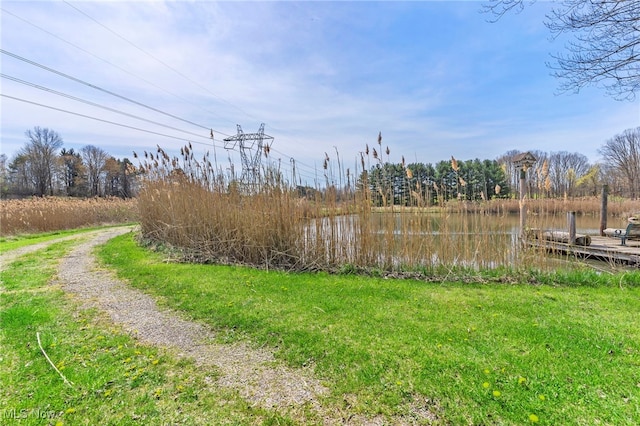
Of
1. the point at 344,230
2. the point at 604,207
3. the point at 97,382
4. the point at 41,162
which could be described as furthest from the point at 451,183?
the point at 41,162

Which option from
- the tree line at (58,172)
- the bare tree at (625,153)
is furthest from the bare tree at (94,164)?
the bare tree at (625,153)

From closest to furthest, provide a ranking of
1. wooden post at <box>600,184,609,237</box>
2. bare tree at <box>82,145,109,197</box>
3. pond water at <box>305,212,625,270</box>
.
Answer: pond water at <box>305,212,625,270</box>
wooden post at <box>600,184,609,237</box>
bare tree at <box>82,145,109,197</box>

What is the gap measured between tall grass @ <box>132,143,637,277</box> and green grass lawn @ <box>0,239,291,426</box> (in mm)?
2379

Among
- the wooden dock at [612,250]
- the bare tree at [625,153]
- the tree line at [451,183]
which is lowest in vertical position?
the wooden dock at [612,250]

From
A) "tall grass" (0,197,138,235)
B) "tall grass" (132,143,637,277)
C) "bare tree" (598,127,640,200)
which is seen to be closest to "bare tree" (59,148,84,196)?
"tall grass" (0,197,138,235)

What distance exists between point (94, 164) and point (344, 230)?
36.2 metres

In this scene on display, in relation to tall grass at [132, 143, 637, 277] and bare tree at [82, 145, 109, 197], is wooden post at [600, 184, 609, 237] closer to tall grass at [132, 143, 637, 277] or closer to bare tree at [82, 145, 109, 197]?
tall grass at [132, 143, 637, 277]

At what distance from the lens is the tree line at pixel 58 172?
24294mm

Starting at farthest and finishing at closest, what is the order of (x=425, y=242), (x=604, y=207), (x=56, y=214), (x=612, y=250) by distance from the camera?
(x=56, y=214) → (x=604, y=207) → (x=612, y=250) → (x=425, y=242)

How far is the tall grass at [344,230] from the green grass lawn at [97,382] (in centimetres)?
238

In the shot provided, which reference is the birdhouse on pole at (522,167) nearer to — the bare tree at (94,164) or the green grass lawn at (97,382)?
the green grass lawn at (97,382)

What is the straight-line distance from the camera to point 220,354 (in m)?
1.98

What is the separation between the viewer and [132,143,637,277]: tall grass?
412cm

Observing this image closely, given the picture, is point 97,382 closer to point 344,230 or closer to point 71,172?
point 344,230
